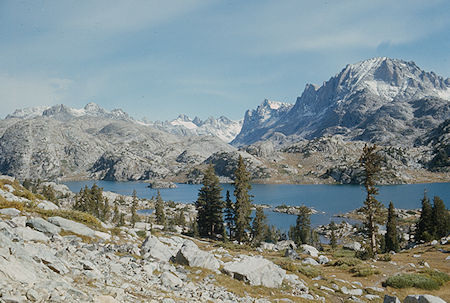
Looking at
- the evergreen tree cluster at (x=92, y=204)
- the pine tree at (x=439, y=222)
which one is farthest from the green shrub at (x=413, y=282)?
the evergreen tree cluster at (x=92, y=204)

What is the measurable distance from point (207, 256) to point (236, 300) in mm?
6984

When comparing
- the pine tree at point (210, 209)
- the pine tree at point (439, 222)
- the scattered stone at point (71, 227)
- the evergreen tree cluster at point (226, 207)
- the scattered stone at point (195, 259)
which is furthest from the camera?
the pine tree at point (439, 222)

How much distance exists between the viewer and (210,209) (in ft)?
218

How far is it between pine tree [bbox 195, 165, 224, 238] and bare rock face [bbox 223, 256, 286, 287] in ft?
145

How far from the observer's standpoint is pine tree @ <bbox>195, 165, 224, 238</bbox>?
66000mm

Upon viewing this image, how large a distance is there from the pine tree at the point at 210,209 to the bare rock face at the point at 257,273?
44069 mm

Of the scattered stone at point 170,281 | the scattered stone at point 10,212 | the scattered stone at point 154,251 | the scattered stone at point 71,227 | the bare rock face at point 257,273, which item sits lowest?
the bare rock face at point 257,273

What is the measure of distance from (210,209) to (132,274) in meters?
51.0

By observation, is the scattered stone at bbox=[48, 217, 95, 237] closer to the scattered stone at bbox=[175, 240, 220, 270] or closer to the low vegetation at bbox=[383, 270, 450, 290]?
the scattered stone at bbox=[175, 240, 220, 270]

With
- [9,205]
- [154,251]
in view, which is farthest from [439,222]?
[9,205]

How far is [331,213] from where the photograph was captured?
166 meters

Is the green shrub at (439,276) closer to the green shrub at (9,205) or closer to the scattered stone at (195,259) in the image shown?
the scattered stone at (195,259)

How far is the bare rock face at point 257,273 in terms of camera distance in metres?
20.4

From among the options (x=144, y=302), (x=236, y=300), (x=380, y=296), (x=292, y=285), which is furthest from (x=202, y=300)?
(x=380, y=296)
